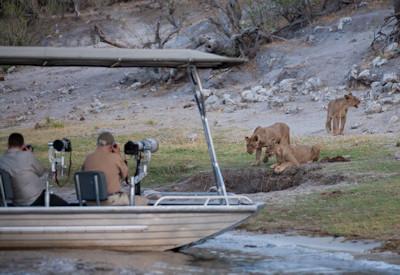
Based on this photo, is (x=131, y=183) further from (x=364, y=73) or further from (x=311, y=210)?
(x=364, y=73)

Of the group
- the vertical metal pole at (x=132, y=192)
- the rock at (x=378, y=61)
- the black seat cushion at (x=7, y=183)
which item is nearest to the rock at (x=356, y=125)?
the rock at (x=378, y=61)

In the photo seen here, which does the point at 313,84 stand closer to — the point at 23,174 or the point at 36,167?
the point at 36,167

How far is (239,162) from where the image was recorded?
18188 mm

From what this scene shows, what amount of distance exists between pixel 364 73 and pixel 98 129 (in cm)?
577

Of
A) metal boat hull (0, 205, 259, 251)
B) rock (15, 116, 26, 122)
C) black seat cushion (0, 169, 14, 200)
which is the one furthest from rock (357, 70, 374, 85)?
black seat cushion (0, 169, 14, 200)

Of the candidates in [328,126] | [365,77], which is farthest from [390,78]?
[328,126]

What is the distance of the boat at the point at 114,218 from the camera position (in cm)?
1050

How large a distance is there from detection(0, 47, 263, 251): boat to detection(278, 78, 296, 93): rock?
564 inches

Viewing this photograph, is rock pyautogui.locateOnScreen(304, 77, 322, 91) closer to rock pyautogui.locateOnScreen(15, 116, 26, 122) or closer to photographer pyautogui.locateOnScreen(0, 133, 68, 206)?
rock pyautogui.locateOnScreen(15, 116, 26, 122)

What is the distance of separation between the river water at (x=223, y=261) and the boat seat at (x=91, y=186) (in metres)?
0.51

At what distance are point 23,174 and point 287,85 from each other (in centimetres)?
1522

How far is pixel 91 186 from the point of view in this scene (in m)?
10.7

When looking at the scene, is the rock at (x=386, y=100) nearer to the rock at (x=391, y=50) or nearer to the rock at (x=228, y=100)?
the rock at (x=391, y=50)

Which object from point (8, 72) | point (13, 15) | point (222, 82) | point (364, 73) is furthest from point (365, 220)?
point (13, 15)
